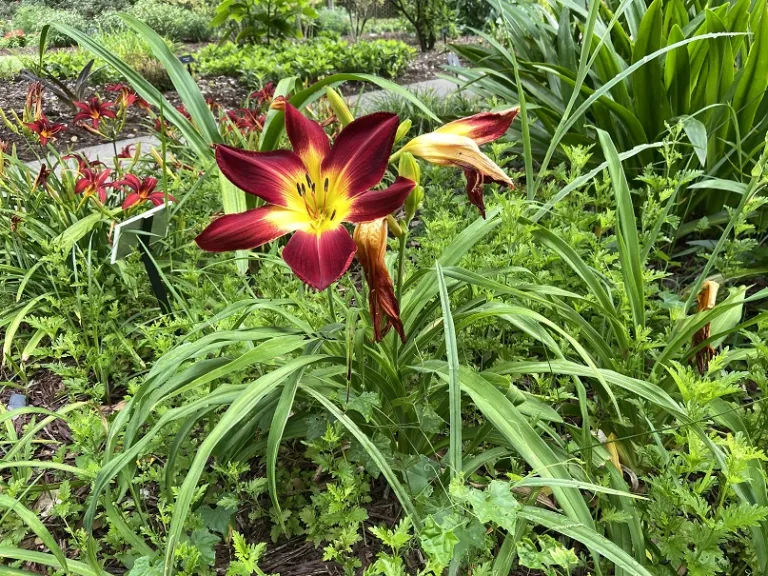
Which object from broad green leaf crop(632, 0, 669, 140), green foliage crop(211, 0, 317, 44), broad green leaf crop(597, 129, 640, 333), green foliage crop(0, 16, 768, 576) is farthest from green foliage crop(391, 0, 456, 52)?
broad green leaf crop(597, 129, 640, 333)

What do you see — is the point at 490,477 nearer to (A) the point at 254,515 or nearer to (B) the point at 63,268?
(A) the point at 254,515

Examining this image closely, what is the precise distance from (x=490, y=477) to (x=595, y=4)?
1.06 m

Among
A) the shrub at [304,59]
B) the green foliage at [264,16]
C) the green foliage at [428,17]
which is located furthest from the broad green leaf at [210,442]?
the green foliage at [428,17]

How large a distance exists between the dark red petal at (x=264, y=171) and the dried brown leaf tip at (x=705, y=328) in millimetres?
980

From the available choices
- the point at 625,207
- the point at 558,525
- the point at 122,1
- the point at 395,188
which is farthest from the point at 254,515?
the point at 122,1

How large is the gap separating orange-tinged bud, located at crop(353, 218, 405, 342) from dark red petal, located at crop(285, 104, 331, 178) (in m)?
0.16

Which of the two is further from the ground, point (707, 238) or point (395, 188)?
point (395, 188)

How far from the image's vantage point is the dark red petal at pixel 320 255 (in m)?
0.79

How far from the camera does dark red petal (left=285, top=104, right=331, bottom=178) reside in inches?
36.6

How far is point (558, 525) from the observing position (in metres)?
0.80

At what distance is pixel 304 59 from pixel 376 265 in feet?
19.0

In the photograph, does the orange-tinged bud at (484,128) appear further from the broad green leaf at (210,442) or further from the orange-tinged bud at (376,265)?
the broad green leaf at (210,442)

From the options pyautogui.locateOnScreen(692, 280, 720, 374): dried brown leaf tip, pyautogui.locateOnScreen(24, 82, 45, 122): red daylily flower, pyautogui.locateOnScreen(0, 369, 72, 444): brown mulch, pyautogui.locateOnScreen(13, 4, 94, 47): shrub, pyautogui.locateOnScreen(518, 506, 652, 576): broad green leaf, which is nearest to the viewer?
pyautogui.locateOnScreen(518, 506, 652, 576): broad green leaf

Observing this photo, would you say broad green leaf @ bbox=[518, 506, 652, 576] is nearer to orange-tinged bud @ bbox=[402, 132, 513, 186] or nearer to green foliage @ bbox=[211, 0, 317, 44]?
orange-tinged bud @ bbox=[402, 132, 513, 186]
